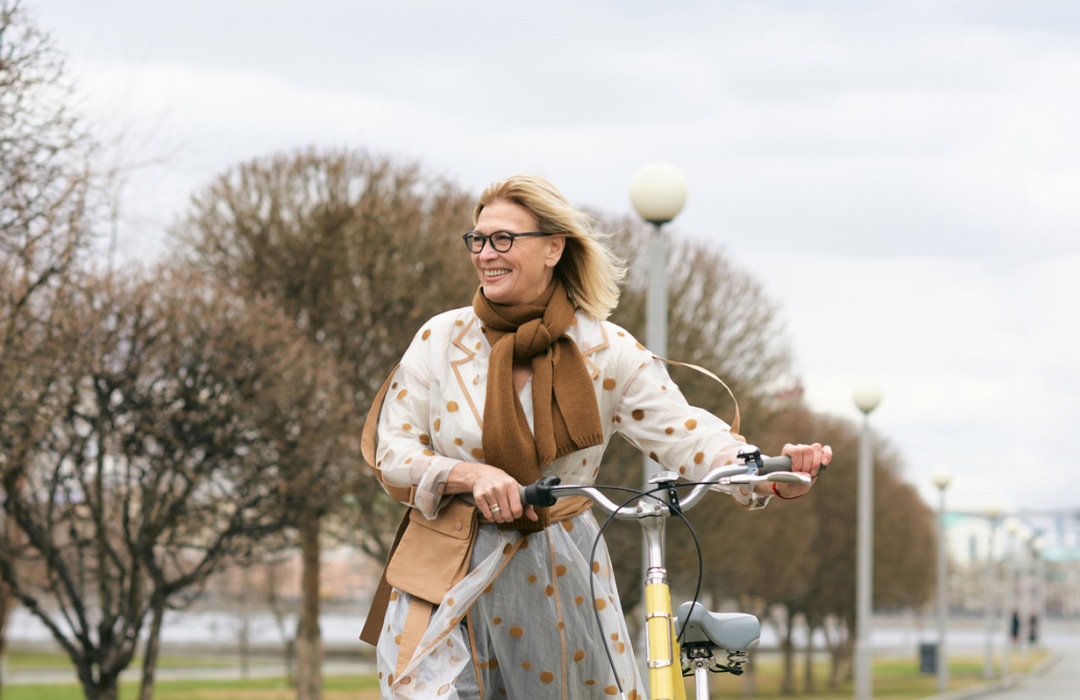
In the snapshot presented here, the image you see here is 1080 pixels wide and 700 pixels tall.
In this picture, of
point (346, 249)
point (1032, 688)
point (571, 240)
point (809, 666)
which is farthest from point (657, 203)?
point (809, 666)

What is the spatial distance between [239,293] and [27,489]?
10.7 ft

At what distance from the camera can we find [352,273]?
900 inches

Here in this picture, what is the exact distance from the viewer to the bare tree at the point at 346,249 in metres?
22.4

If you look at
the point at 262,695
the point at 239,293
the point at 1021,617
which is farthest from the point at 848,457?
the point at 1021,617

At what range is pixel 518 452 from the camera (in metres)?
3.63

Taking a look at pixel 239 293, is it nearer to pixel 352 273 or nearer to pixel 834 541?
pixel 352 273

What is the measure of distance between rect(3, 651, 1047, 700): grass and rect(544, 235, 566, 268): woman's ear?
25.3 metres

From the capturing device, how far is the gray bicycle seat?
372cm

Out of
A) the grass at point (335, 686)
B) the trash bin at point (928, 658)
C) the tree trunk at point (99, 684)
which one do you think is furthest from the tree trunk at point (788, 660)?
the tree trunk at point (99, 684)

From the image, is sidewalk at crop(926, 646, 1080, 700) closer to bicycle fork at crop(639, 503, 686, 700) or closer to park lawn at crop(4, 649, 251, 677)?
park lawn at crop(4, 649, 251, 677)

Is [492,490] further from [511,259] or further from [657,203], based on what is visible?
[657,203]

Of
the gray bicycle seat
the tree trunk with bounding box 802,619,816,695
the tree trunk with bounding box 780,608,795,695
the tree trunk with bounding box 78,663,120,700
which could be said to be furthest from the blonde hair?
the tree trunk with bounding box 802,619,816,695

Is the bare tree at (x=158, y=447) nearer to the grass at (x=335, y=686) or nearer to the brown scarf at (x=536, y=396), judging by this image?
the brown scarf at (x=536, y=396)

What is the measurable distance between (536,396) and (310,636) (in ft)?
73.5
